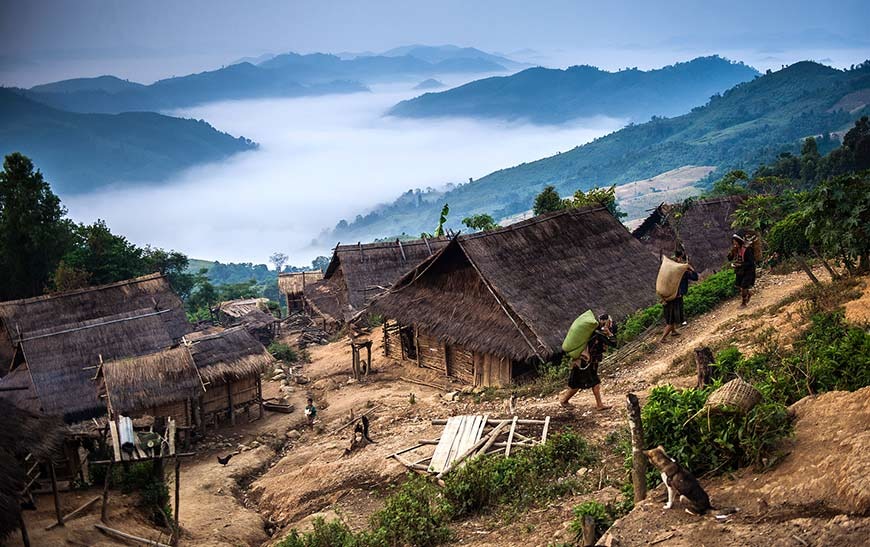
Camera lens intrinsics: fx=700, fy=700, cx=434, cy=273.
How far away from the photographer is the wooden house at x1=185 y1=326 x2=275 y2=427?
631 inches

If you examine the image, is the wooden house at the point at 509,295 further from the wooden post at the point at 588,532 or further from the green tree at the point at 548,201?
the green tree at the point at 548,201

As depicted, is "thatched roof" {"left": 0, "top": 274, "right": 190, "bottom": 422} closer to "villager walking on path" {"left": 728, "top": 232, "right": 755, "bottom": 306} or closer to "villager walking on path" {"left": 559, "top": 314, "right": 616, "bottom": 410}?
"villager walking on path" {"left": 559, "top": 314, "right": 616, "bottom": 410}

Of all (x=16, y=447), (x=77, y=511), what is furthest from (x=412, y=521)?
(x=16, y=447)

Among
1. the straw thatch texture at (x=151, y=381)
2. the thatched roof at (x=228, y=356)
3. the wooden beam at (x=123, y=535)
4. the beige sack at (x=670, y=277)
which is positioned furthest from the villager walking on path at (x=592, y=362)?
the straw thatch texture at (x=151, y=381)

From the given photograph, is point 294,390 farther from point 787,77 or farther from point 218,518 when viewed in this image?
point 787,77

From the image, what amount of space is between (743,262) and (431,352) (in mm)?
8300

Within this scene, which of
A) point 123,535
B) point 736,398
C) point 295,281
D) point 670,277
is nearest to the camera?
point 736,398

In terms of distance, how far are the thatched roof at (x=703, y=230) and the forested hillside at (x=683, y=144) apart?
90.2 metres

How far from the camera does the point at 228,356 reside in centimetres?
1655

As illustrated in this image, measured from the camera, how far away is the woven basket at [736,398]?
20.5ft

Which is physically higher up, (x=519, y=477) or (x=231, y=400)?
(x=519, y=477)

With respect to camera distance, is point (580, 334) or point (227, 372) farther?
point (227, 372)

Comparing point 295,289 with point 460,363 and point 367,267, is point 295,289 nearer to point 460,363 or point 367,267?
point 367,267

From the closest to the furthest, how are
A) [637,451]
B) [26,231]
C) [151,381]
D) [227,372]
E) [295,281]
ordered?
[637,451], [151,381], [227,372], [26,231], [295,281]
